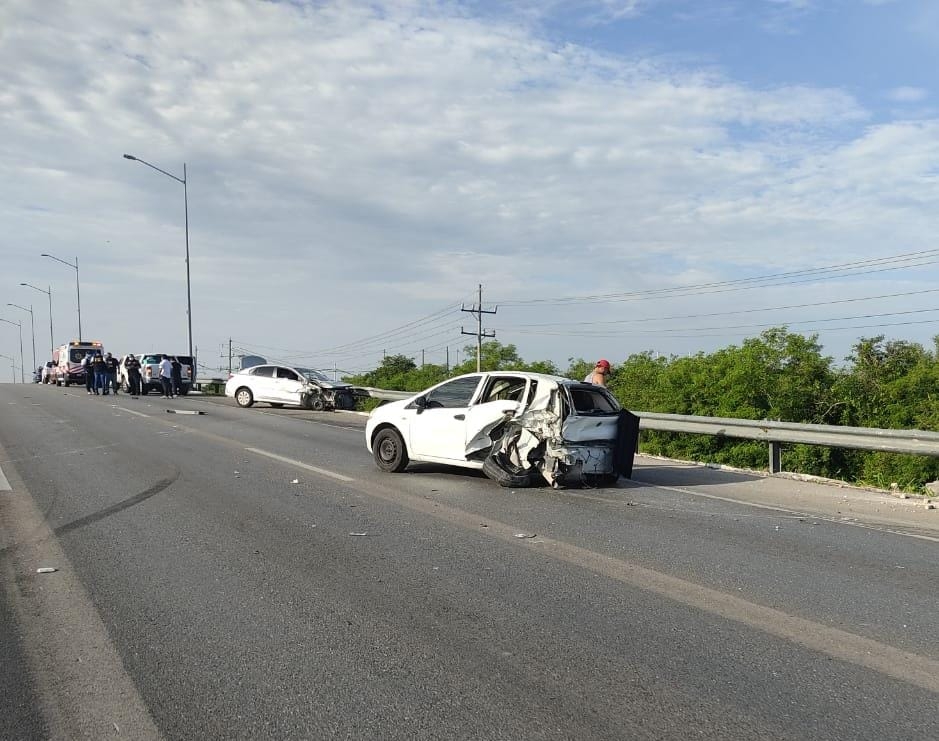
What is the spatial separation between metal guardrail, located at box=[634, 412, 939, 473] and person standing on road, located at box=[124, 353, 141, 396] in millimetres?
26477

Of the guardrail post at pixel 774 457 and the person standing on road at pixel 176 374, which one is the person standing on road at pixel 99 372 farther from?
the guardrail post at pixel 774 457

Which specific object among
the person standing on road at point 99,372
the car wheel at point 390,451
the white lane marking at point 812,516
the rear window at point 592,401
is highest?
the person standing on road at point 99,372

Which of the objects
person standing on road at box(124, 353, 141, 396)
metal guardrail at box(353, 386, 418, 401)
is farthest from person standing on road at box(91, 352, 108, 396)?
metal guardrail at box(353, 386, 418, 401)

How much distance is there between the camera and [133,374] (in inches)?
1401

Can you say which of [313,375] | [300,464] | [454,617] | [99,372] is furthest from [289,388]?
[454,617]

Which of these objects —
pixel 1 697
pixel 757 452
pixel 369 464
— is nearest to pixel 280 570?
pixel 1 697

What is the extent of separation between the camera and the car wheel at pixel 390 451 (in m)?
11.8

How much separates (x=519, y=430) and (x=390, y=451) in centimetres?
220

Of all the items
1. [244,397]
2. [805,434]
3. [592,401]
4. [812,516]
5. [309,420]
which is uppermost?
[592,401]

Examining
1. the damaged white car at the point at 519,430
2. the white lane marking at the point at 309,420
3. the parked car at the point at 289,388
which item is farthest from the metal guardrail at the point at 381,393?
the damaged white car at the point at 519,430

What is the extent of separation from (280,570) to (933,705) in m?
4.36

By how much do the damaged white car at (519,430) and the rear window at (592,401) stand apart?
1 centimetres

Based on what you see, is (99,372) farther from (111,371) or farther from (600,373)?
(600,373)

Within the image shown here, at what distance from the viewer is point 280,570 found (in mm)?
6316
